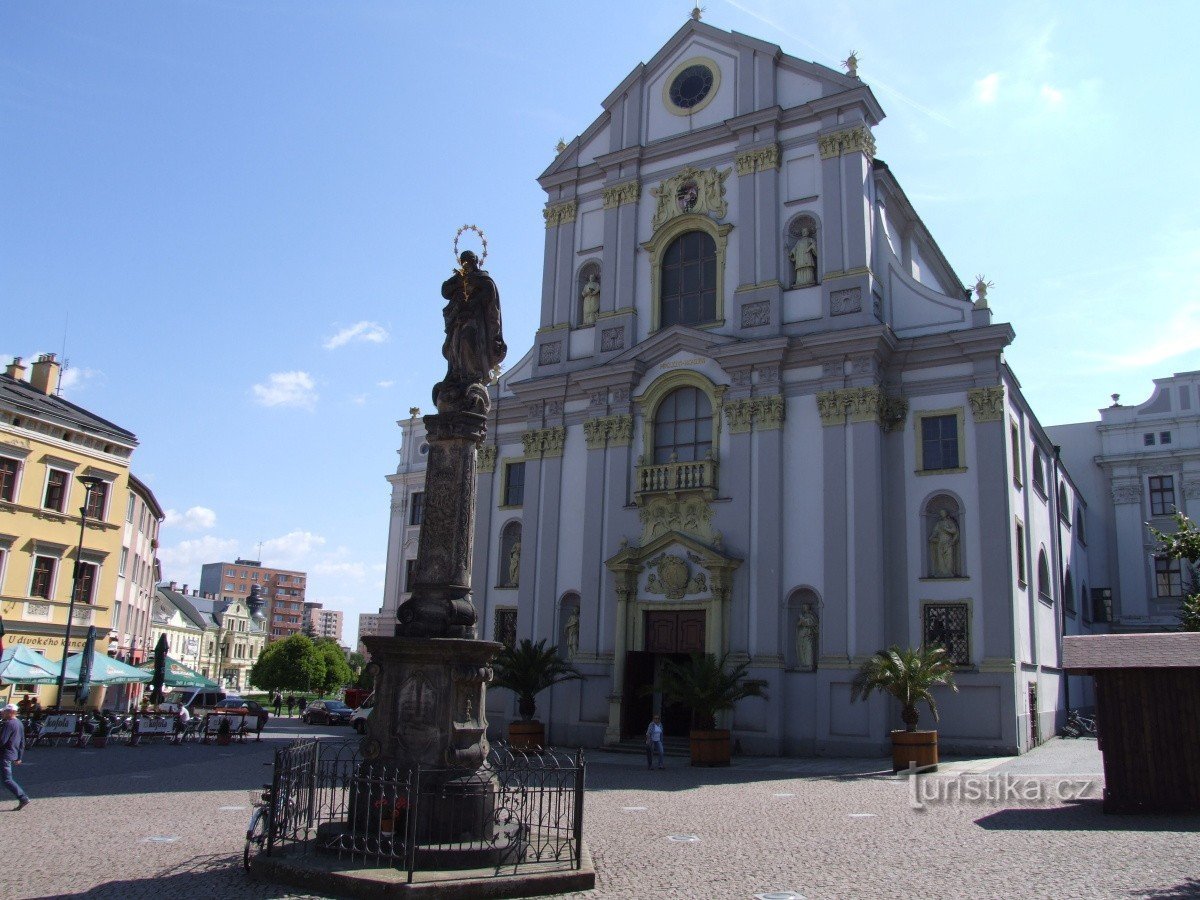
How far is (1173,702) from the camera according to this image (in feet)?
46.2

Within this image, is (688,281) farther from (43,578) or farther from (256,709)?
(43,578)

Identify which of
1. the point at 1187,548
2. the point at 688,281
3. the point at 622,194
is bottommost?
the point at 1187,548

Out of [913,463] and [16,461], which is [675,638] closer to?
[913,463]

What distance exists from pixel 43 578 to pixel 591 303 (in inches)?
863

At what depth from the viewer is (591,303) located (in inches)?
1243

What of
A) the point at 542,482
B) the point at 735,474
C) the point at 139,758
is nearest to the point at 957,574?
the point at 735,474

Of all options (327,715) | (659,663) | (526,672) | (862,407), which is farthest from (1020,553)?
(327,715)

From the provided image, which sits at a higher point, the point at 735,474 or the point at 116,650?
the point at 735,474

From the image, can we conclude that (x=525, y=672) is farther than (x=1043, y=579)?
No

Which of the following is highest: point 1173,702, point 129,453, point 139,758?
point 129,453

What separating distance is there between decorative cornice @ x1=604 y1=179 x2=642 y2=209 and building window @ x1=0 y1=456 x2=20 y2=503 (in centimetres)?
2259

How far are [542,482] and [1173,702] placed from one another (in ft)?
64.3

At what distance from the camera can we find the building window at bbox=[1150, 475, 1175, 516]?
4428 cm

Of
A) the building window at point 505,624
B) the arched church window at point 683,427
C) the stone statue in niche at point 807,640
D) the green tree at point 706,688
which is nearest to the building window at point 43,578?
the building window at point 505,624
